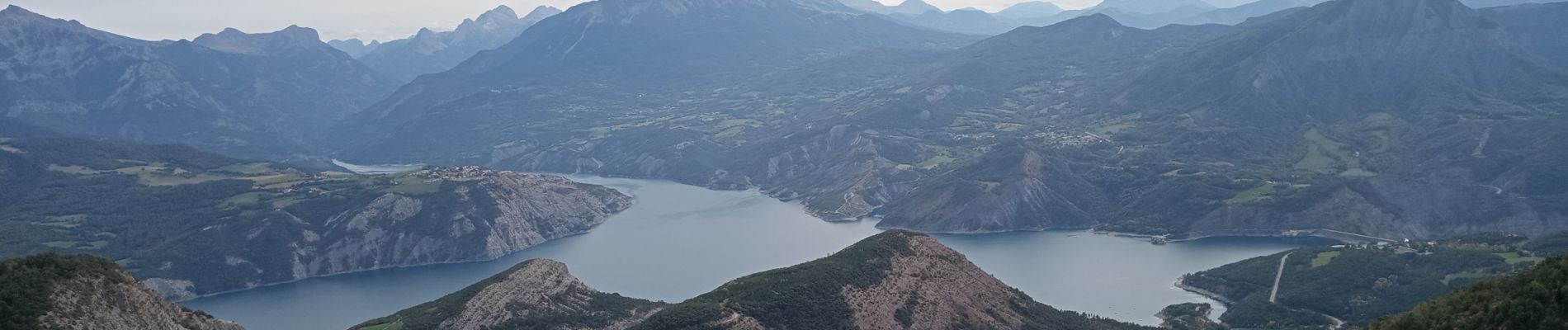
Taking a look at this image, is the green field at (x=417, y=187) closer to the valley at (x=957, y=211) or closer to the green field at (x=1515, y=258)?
the valley at (x=957, y=211)

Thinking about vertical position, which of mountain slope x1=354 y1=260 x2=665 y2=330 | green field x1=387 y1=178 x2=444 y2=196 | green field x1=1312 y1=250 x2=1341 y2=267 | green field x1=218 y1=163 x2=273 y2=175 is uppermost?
mountain slope x1=354 y1=260 x2=665 y2=330

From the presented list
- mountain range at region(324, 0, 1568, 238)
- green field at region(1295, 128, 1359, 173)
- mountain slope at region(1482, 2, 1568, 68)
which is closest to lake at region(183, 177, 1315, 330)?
mountain range at region(324, 0, 1568, 238)

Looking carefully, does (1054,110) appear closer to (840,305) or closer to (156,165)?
(156,165)

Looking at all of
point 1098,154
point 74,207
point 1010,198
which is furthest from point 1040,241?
point 74,207

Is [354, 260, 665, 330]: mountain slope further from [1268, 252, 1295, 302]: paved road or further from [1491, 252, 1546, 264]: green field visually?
[1491, 252, 1546, 264]: green field

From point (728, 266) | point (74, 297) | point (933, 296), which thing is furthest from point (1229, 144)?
point (74, 297)
